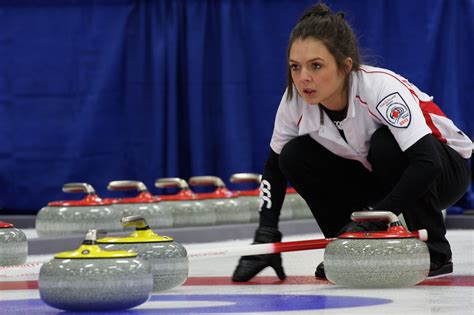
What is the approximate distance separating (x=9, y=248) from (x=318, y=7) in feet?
3.28

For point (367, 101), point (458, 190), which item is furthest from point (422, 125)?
point (458, 190)

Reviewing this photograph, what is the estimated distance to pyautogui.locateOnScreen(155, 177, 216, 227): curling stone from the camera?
450 centimetres

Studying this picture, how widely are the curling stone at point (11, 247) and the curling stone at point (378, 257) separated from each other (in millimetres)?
917

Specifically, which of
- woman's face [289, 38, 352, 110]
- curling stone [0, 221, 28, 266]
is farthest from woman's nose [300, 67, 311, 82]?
curling stone [0, 221, 28, 266]

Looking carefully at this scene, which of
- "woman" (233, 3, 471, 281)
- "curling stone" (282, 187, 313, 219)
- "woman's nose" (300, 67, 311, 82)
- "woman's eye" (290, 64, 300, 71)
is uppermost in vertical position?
"woman's eye" (290, 64, 300, 71)

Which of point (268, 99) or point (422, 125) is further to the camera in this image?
point (268, 99)

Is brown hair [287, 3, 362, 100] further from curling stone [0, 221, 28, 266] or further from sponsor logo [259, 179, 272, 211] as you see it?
curling stone [0, 221, 28, 266]

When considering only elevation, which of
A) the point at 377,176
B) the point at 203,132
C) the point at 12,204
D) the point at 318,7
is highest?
the point at 318,7

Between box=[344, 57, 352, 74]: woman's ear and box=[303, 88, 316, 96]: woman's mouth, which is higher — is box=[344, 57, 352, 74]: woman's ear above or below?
above

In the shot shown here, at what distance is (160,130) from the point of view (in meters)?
5.73

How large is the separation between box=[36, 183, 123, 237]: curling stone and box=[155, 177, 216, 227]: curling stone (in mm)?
446

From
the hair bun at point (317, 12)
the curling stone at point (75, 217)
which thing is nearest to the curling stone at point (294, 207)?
the curling stone at point (75, 217)

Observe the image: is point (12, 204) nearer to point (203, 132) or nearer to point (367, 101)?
point (203, 132)

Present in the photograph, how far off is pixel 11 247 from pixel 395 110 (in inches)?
41.7
